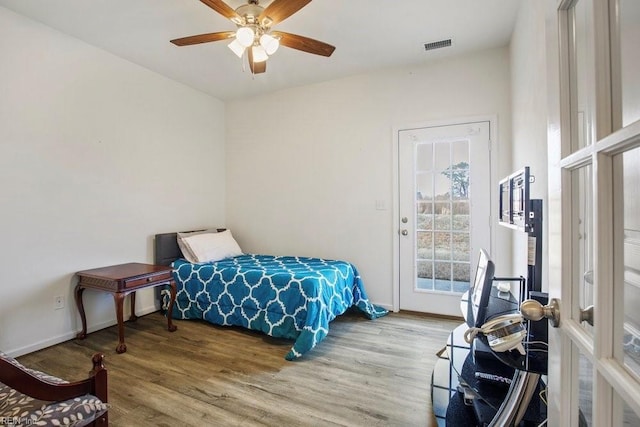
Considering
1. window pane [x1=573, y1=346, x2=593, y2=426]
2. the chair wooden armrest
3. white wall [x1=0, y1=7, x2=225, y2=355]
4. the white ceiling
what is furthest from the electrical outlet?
window pane [x1=573, y1=346, x2=593, y2=426]

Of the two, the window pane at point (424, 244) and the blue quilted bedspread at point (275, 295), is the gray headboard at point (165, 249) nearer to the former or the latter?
the blue quilted bedspread at point (275, 295)

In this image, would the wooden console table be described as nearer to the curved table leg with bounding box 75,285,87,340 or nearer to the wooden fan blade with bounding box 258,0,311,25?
the curved table leg with bounding box 75,285,87,340

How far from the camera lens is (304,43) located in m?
2.29

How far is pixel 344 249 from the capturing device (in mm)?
3742

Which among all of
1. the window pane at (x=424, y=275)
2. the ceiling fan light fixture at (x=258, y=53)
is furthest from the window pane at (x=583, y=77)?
the window pane at (x=424, y=275)

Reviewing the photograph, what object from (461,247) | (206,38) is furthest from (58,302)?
(461,247)

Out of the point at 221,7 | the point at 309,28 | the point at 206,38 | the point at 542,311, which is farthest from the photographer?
the point at 309,28

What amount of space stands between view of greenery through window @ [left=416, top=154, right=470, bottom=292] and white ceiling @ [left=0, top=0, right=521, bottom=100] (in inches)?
44.6

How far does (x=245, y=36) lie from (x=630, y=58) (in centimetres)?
205

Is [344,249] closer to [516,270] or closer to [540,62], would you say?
[516,270]

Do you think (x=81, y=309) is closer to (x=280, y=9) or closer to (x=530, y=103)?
(x=280, y=9)

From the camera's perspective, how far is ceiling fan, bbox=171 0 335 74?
1927 mm

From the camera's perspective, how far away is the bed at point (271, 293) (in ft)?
8.74

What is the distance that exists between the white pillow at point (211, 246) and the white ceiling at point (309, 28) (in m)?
1.93
